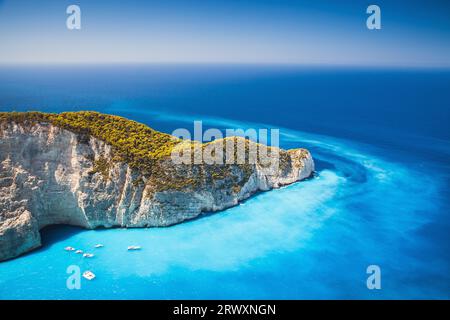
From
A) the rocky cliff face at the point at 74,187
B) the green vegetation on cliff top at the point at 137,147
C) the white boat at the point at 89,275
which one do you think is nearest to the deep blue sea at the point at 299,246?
the white boat at the point at 89,275

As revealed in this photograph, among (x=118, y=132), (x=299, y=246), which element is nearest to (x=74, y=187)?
(x=118, y=132)

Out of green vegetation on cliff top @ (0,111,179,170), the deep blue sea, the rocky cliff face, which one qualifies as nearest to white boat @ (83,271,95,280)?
the deep blue sea

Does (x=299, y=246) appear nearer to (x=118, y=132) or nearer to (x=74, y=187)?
(x=118, y=132)

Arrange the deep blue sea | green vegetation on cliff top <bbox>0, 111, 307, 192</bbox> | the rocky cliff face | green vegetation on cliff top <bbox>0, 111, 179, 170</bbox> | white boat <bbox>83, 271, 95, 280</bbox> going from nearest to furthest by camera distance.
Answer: the deep blue sea → white boat <bbox>83, 271, 95, 280</bbox> → the rocky cliff face → green vegetation on cliff top <bbox>0, 111, 179, 170</bbox> → green vegetation on cliff top <bbox>0, 111, 307, 192</bbox>

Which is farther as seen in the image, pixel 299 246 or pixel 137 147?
pixel 137 147

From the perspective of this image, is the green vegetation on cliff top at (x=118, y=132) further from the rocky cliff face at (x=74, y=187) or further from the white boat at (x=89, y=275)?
the white boat at (x=89, y=275)

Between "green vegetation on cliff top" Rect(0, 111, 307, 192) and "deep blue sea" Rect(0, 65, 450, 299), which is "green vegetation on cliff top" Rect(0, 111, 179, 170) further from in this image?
"deep blue sea" Rect(0, 65, 450, 299)

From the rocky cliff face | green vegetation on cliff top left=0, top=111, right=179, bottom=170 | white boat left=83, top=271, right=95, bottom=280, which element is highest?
green vegetation on cliff top left=0, top=111, right=179, bottom=170

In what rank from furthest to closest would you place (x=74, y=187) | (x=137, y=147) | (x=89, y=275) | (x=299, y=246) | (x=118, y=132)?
(x=118, y=132)
(x=137, y=147)
(x=74, y=187)
(x=299, y=246)
(x=89, y=275)

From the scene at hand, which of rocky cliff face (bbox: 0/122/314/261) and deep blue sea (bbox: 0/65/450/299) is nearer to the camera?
deep blue sea (bbox: 0/65/450/299)
